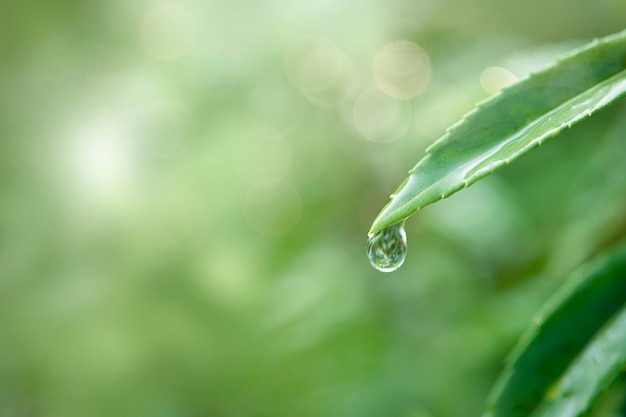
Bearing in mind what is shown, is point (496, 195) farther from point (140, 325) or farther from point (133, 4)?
point (133, 4)

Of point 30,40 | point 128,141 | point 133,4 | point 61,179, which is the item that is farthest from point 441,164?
point 30,40

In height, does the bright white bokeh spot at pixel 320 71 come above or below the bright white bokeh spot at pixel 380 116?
above

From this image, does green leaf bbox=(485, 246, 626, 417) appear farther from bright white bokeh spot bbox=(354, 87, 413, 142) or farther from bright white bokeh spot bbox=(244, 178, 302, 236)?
bright white bokeh spot bbox=(244, 178, 302, 236)

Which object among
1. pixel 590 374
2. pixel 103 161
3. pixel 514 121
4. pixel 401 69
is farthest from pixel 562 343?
pixel 103 161

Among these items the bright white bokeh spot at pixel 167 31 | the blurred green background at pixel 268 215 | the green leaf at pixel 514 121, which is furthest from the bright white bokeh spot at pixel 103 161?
the green leaf at pixel 514 121

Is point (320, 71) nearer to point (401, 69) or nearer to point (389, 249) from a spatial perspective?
point (401, 69)

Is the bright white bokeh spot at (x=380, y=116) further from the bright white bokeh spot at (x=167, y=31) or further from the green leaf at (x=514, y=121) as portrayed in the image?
the green leaf at (x=514, y=121)
